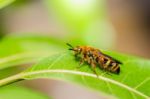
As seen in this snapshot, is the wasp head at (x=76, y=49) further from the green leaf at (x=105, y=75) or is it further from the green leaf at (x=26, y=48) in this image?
the green leaf at (x=105, y=75)

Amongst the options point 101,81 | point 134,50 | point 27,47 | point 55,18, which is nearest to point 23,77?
point 101,81

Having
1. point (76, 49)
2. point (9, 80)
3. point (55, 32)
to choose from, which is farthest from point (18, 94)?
point (55, 32)

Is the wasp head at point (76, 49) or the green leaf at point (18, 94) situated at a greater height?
the wasp head at point (76, 49)

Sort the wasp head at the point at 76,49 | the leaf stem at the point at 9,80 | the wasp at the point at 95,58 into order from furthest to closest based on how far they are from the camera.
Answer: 1. the wasp head at the point at 76,49
2. the wasp at the point at 95,58
3. the leaf stem at the point at 9,80

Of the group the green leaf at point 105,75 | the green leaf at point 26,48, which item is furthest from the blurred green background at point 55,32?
the green leaf at point 105,75

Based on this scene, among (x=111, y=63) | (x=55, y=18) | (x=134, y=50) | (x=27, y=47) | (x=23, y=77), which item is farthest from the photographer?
(x=134, y=50)

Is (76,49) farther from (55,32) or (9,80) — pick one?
(55,32)

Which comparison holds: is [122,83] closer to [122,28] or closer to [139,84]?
[139,84]
